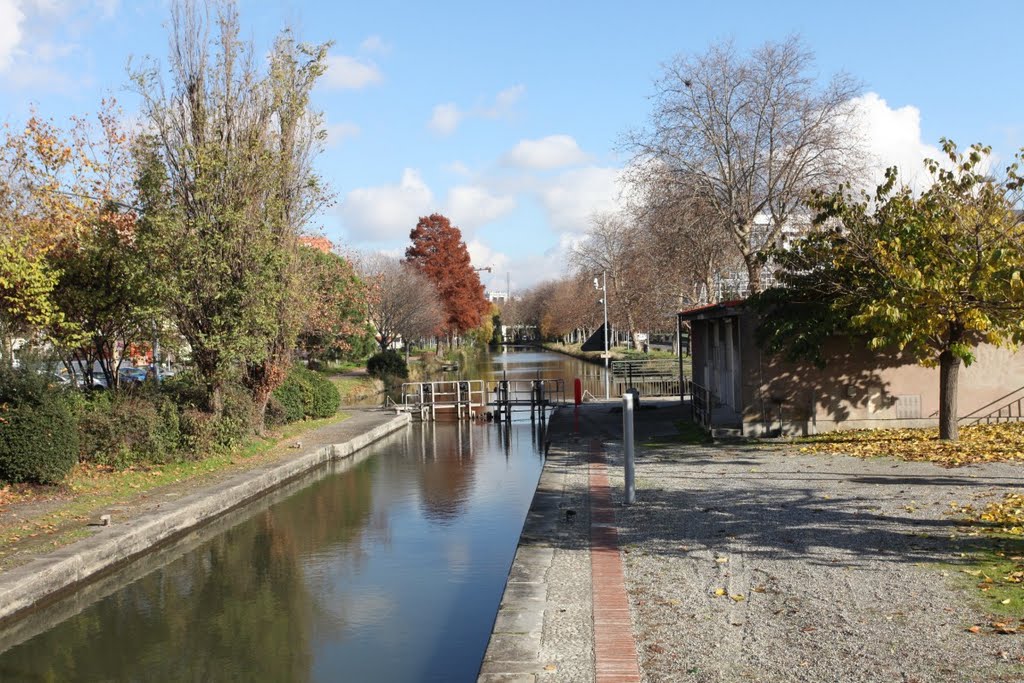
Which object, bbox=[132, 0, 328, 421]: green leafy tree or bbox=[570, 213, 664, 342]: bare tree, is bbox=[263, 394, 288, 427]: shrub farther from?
bbox=[570, 213, 664, 342]: bare tree

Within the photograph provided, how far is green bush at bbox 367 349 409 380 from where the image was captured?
47.5 m

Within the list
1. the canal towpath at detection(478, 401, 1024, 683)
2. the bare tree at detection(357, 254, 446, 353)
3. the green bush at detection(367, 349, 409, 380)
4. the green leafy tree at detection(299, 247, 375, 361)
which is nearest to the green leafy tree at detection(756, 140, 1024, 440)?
the canal towpath at detection(478, 401, 1024, 683)

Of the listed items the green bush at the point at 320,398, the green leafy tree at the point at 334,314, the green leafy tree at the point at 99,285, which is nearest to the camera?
the green leafy tree at the point at 99,285

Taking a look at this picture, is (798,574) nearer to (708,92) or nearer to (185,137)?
(185,137)

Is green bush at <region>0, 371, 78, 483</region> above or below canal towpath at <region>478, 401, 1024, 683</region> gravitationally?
above

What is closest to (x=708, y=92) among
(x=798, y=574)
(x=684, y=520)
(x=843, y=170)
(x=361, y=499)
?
(x=843, y=170)

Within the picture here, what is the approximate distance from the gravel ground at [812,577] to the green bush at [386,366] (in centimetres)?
3430

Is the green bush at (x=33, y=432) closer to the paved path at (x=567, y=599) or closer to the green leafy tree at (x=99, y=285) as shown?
the green leafy tree at (x=99, y=285)

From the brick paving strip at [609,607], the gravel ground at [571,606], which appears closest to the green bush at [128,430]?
the gravel ground at [571,606]

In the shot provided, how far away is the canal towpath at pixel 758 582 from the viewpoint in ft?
21.1

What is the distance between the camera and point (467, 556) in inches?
499

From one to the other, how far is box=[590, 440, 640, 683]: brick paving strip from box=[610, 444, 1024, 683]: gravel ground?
0.36 feet

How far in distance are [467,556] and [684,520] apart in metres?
3.13

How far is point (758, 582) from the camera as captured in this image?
8484mm
